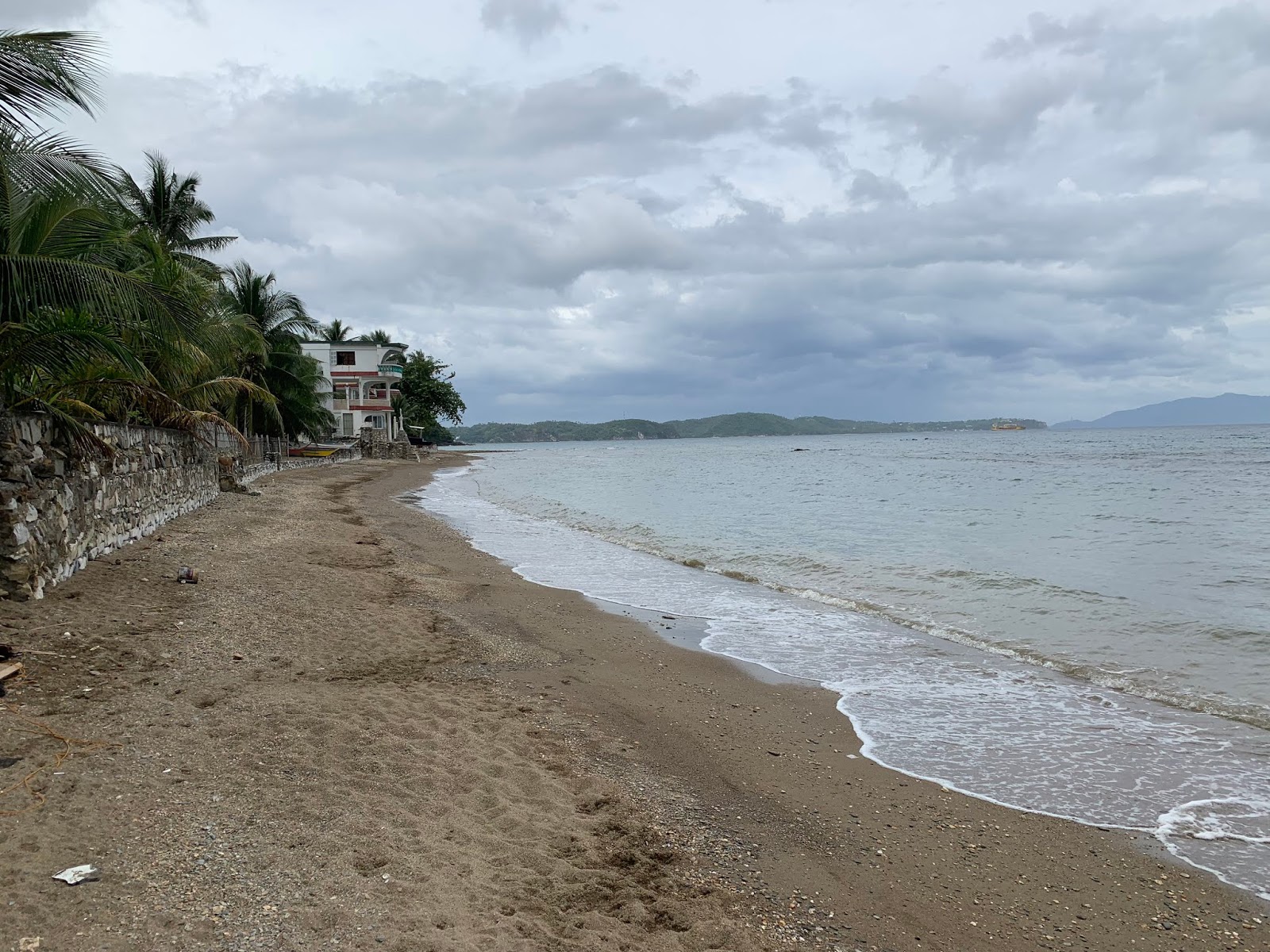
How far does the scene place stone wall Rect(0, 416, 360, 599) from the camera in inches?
296

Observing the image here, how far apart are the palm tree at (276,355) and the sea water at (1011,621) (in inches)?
697

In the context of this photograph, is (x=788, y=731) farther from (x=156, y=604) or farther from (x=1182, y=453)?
(x=1182, y=453)

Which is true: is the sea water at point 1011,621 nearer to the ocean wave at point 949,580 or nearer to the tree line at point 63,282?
the ocean wave at point 949,580

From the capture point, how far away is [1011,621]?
1047 cm

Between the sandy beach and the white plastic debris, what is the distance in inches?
1.5

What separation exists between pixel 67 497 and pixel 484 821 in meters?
7.63

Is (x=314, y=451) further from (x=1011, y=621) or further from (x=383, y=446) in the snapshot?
(x=1011, y=621)

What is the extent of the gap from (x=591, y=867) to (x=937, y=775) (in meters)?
2.72

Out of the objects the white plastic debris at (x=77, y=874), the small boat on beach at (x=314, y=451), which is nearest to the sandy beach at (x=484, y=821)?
the white plastic debris at (x=77, y=874)

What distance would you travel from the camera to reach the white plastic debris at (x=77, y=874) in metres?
3.30

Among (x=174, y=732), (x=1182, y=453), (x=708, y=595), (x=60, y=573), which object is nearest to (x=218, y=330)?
(x=60, y=573)

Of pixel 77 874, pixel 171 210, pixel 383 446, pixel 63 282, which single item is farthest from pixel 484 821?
pixel 383 446

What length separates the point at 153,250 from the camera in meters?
20.0

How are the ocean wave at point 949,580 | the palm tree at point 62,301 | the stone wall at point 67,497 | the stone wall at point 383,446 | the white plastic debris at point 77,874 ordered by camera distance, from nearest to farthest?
the white plastic debris at point 77,874 < the ocean wave at point 949,580 < the stone wall at point 67,497 < the palm tree at point 62,301 < the stone wall at point 383,446
